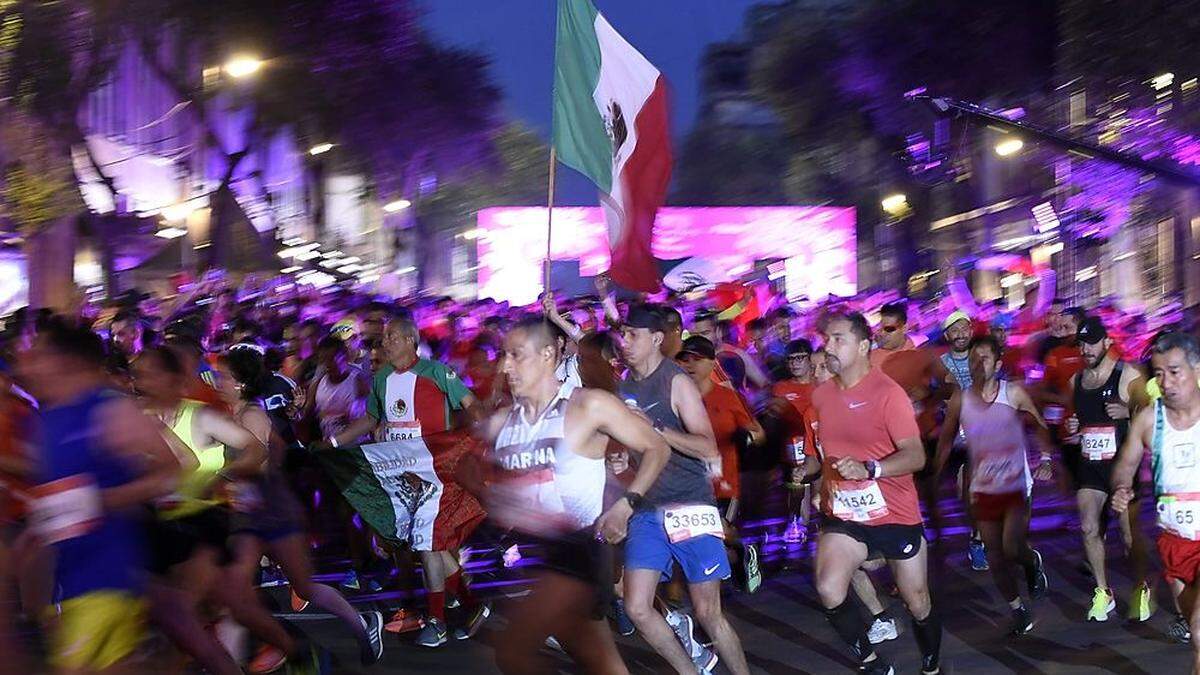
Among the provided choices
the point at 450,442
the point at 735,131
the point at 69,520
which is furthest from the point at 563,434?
the point at 735,131

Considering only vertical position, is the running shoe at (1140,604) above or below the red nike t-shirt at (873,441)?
below

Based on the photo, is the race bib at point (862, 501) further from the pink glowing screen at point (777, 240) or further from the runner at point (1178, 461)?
the pink glowing screen at point (777, 240)

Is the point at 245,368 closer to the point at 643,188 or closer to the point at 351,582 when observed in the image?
the point at 643,188

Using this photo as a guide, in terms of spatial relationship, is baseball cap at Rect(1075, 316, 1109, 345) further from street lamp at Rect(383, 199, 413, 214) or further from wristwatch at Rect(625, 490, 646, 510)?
street lamp at Rect(383, 199, 413, 214)

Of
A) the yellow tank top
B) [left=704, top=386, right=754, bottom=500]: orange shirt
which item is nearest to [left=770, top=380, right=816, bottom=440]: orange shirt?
[left=704, top=386, right=754, bottom=500]: orange shirt

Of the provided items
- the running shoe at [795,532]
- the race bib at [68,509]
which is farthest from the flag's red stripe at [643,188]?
the race bib at [68,509]

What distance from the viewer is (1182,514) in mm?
7059

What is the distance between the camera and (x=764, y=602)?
35.7 feet

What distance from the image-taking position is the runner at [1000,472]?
948cm

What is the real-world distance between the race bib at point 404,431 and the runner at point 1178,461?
453cm

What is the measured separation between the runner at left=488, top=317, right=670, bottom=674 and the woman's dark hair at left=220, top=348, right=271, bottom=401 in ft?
9.66

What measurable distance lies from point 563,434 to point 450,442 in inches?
156

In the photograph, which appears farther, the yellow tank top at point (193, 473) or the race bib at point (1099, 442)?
the race bib at point (1099, 442)

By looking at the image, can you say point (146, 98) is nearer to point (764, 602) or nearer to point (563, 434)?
point (764, 602)
